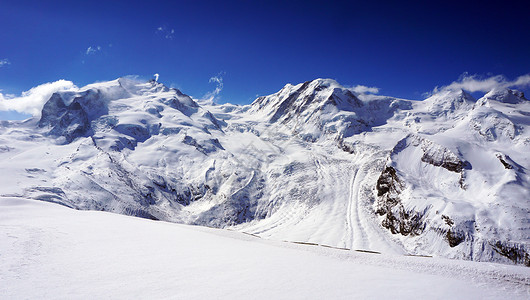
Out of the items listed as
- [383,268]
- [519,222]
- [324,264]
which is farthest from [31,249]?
[519,222]

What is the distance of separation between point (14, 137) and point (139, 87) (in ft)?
288

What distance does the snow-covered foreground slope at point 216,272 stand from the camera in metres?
7.41

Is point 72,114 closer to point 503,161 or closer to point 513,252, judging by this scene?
point 513,252

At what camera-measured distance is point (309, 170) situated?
313 feet

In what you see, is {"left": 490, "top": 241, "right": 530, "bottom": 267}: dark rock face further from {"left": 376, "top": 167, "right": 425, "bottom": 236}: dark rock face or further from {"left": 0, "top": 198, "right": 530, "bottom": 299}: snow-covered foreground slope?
{"left": 0, "top": 198, "right": 530, "bottom": 299}: snow-covered foreground slope

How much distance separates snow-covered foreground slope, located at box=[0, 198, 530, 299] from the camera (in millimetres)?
7414

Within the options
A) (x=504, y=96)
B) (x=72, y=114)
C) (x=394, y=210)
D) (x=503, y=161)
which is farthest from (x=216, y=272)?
(x=504, y=96)

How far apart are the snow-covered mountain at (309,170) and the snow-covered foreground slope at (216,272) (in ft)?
147

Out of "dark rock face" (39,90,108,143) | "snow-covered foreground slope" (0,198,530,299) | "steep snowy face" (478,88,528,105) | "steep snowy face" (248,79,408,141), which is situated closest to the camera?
"snow-covered foreground slope" (0,198,530,299)

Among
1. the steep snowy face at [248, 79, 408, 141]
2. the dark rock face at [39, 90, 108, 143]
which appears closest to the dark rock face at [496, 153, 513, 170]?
the steep snowy face at [248, 79, 408, 141]

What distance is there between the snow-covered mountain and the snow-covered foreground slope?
44.8 meters

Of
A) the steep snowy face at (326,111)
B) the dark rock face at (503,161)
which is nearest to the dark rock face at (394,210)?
the dark rock face at (503,161)

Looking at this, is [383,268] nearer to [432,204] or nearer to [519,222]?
[519,222]

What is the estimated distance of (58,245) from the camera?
11.5 metres
